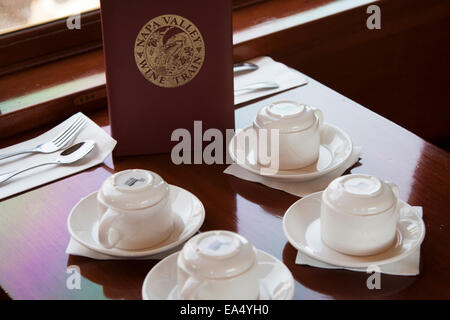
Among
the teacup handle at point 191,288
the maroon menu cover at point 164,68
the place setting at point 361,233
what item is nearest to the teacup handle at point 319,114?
the maroon menu cover at point 164,68

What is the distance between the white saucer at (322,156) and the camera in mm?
1121

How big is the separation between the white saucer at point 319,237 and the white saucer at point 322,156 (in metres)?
0.08

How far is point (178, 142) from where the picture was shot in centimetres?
124

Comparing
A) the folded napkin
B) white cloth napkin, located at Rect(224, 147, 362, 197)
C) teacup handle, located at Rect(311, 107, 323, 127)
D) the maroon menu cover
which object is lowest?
the folded napkin

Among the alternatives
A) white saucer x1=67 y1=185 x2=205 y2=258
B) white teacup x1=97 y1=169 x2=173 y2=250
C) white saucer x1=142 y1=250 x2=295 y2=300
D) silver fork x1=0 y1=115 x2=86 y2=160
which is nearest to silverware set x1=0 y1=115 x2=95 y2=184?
silver fork x1=0 y1=115 x2=86 y2=160

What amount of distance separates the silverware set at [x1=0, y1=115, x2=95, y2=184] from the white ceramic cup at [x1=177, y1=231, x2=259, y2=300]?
1.58 ft

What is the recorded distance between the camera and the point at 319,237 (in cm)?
98

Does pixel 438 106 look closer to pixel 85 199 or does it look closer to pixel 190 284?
pixel 85 199

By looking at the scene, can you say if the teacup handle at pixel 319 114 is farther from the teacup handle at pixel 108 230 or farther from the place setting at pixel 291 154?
the teacup handle at pixel 108 230

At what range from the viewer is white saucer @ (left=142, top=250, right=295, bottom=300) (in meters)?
0.85

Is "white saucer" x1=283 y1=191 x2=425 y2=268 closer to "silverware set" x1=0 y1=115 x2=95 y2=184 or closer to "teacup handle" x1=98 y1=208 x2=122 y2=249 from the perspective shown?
"teacup handle" x1=98 y1=208 x2=122 y2=249

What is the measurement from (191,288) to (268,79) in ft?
2.54

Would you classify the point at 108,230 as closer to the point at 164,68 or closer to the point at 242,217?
the point at 242,217

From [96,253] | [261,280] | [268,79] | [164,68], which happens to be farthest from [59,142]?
[261,280]
